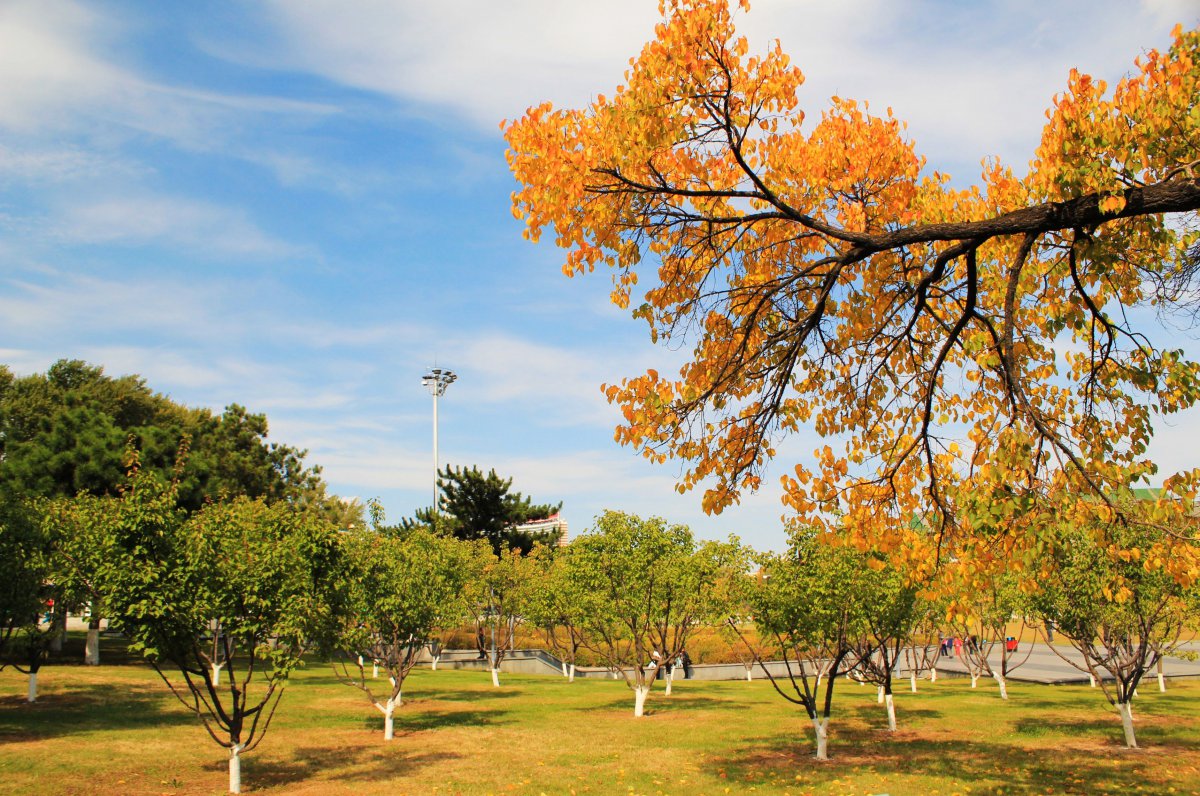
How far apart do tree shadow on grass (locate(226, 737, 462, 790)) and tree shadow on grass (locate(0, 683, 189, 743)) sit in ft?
19.4

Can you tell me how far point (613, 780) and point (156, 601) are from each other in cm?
972

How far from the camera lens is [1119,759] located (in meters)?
19.2

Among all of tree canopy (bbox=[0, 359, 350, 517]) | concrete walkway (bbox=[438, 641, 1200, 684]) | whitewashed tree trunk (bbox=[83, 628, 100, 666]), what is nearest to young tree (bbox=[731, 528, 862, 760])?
tree canopy (bbox=[0, 359, 350, 517])

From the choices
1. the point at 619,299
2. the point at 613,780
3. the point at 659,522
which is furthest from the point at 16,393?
the point at 619,299

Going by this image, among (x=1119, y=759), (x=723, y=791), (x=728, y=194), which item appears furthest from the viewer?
(x=1119, y=759)

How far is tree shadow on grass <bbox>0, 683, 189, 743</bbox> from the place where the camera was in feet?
72.3

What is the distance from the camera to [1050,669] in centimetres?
4491

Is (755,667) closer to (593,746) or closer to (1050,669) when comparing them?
(1050,669)

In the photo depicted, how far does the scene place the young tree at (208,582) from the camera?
14875 mm

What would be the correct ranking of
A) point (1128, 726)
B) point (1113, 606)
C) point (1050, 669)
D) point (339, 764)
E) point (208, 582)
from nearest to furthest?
point (208, 582) < point (339, 764) < point (1128, 726) < point (1113, 606) < point (1050, 669)

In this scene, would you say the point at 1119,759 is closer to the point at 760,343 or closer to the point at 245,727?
the point at 760,343

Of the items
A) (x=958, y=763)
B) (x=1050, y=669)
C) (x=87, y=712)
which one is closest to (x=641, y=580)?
(x=958, y=763)

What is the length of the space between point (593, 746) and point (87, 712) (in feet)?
51.8

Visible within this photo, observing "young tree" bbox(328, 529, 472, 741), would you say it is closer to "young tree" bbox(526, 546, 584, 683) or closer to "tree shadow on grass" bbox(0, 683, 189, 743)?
"young tree" bbox(526, 546, 584, 683)
